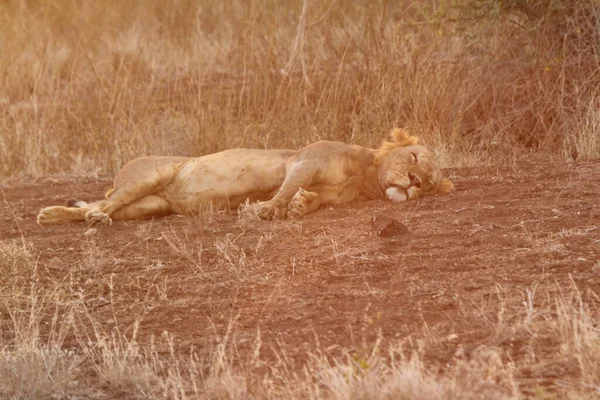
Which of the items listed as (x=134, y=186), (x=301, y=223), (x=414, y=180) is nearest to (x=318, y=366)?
(x=301, y=223)

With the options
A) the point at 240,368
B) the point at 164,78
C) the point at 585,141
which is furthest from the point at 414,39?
the point at 240,368

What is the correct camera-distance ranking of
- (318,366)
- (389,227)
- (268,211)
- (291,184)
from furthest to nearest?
(291,184), (268,211), (389,227), (318,366)

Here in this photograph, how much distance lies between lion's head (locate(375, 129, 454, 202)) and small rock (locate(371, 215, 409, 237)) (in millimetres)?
1227

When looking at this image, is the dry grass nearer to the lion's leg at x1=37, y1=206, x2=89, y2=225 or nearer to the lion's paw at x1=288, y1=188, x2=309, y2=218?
the lion's paw at x1=288, y1=188, x2=309, y2=218

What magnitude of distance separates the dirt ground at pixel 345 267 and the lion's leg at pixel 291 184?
0.26 m

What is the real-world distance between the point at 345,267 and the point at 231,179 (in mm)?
2456

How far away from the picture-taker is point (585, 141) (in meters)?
9.29

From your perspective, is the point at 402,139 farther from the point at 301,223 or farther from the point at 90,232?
the point at 90,232

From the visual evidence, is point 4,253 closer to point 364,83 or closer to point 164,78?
point 364,83

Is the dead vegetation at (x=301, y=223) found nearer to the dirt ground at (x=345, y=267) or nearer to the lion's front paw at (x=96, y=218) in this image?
the dirt ground at (x=345, y=267)

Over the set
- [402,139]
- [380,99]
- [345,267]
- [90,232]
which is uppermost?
[380,99]

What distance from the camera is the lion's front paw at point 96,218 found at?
796cm

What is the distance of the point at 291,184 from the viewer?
7598 mm

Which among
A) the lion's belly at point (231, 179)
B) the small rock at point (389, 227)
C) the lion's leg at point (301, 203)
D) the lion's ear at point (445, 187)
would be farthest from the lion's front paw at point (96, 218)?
the lion's ear at point (445, 187)
